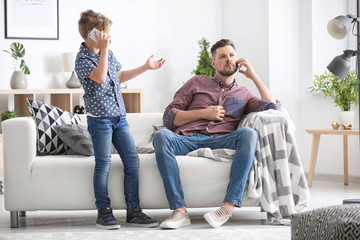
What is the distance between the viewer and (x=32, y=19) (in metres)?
5.96

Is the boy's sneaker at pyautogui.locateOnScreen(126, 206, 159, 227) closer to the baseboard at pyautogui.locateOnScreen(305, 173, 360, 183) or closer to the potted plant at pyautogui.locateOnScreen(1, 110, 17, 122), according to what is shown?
the potted plant at pyautogui.locateOnScreen(1, 110, 17, 122)

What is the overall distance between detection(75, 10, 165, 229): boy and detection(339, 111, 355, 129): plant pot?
238cm

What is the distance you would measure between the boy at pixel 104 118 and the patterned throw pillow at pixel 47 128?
1.39ft

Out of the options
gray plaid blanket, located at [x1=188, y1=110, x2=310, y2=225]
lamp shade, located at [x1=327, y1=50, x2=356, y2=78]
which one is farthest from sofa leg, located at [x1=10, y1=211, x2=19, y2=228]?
lamp shade, located at [x1=327, y1=50, x2=356, y2=78]

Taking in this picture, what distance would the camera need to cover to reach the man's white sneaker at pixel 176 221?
344cm

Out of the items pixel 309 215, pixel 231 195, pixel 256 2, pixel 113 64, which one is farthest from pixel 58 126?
pixel 256 2

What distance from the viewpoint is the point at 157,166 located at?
3.60 meters

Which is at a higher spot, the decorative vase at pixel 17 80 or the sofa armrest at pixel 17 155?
the decorative vase at pixel 17 80

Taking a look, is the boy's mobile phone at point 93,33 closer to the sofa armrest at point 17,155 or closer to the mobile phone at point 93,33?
the mobile phone at point 93,33

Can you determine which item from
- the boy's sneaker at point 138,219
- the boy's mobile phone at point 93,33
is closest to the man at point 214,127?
the boy's sneaker at point 138,219

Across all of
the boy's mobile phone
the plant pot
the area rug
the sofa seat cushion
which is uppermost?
the boy's mobile phone

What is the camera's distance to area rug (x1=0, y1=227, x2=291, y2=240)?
10.5ft

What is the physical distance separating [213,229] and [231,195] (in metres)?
0.20

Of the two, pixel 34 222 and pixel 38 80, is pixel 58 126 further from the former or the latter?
pixel 38 80
